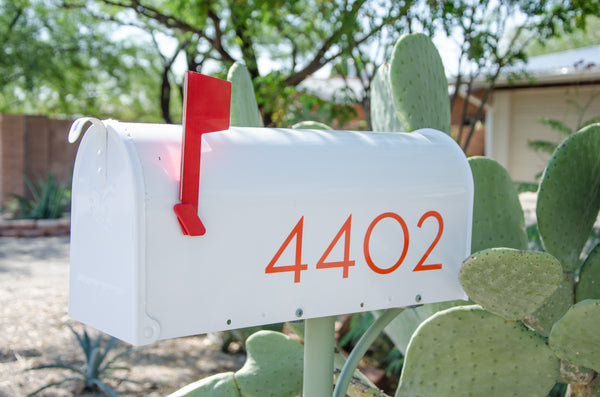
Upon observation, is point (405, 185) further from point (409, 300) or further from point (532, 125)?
point (532, 125)

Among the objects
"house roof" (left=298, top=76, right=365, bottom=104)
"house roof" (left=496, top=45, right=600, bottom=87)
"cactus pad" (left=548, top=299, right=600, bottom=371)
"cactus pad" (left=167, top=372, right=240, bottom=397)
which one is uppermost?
"house roof" (left=496, top=45, right=600, bottom=87)

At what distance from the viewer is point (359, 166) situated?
136 centimetres

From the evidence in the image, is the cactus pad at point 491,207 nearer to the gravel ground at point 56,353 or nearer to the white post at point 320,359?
the white post at point 320,359

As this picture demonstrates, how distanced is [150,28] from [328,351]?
6.26 m

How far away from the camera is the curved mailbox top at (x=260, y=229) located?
1137 millimetres

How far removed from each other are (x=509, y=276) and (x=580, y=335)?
23 cm

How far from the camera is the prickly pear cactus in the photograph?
1889 mm

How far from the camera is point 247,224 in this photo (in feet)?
4.00

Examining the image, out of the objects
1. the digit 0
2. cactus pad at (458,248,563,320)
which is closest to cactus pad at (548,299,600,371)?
cactus pad at (458,248,563,320)

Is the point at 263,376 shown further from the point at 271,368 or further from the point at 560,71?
the point at 560,71

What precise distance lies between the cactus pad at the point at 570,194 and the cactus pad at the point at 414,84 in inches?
16.9

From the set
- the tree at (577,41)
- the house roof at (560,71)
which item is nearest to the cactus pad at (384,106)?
the house roof at (560,71)

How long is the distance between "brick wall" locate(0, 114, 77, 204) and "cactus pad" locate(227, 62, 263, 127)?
10.1 meters

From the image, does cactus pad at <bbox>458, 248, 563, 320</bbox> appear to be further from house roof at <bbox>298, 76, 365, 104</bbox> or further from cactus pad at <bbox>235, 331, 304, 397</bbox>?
house roof at <bbox>298, 76, 365, 104</bbox>
